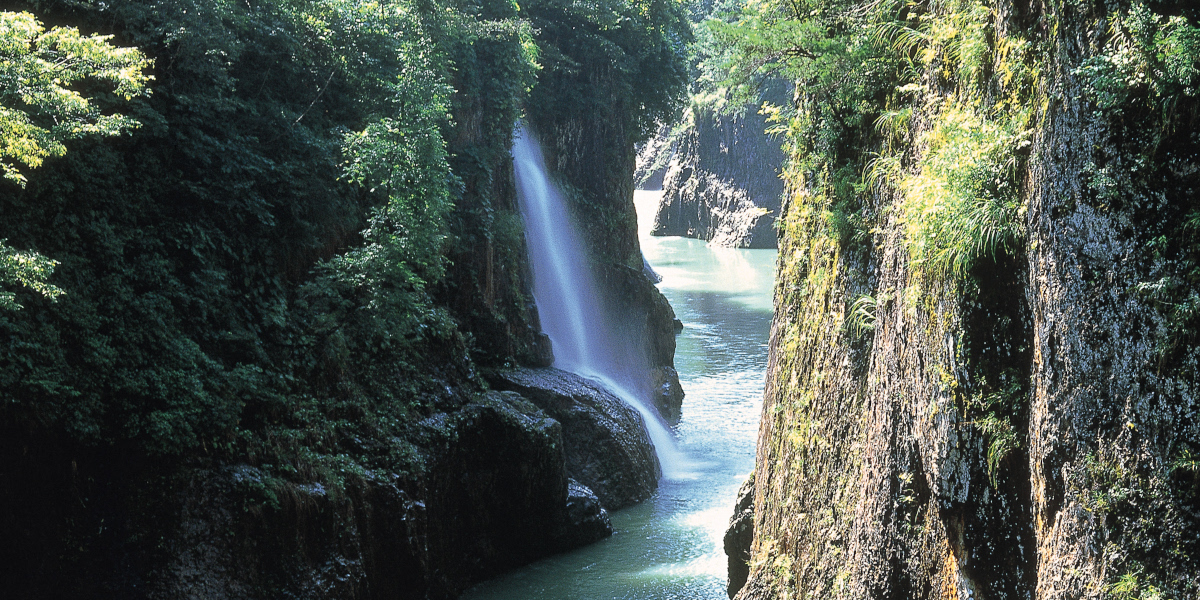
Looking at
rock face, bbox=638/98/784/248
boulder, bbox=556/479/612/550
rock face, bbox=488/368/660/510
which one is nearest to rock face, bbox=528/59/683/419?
rock face, bbox=488/368/660/510

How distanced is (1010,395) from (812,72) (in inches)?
154

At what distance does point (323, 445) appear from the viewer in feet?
34.0

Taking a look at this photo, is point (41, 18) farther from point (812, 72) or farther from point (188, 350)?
point (812, 72)

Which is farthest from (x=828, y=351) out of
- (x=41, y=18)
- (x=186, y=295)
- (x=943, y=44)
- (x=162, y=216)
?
(x=41, y=18)

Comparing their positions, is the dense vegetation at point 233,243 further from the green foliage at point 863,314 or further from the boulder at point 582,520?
the green foliage at point 863,314

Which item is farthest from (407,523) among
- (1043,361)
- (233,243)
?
(1043,361)

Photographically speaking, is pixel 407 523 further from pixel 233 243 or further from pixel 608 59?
pixel 608 59

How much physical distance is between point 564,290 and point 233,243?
10.9 metres

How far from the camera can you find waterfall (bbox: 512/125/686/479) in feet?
63.8

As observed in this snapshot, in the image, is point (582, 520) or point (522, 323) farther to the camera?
point (522, 323)

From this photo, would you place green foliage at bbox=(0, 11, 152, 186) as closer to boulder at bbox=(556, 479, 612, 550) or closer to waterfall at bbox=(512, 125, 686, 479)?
boulder at bbox=(556, 479, 612, 550)

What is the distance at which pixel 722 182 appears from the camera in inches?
2227

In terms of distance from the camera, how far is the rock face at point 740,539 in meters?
10.8

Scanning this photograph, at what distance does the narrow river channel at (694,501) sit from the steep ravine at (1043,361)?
500 cm
